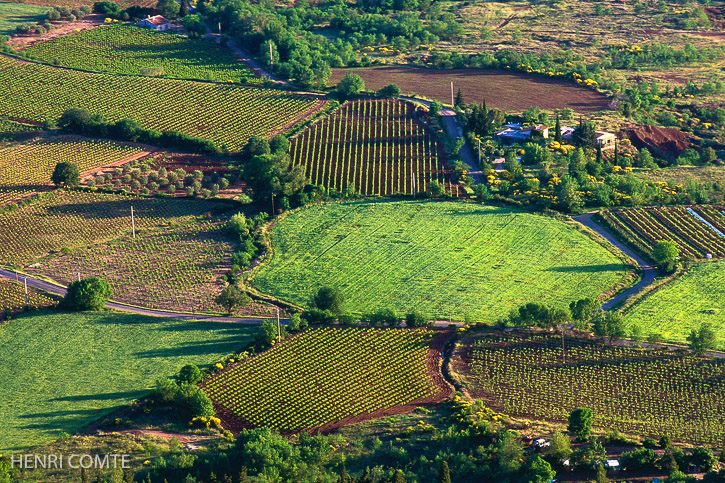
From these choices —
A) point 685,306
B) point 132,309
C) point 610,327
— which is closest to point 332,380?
point 610,327

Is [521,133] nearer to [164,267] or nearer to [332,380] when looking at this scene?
[164,267]

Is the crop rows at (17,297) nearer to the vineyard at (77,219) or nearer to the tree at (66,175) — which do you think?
the vineyard at (77,219)

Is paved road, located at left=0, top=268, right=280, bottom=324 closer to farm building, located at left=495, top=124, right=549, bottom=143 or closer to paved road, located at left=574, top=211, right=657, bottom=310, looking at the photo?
paved road, located at left=574, top=211, right=657, bottom=310

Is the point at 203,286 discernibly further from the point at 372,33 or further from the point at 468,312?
the point at 372,33

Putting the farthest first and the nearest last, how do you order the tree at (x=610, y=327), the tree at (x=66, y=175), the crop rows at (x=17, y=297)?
the tree at (x=66, y=175) → the crop rows at (x=17, y=297) → the tree at (x=610, y=327)

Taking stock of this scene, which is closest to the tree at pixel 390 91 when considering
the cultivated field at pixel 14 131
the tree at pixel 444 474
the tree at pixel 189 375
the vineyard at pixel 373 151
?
the vineyard at pixel 373 151

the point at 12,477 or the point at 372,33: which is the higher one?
the point at 372,33

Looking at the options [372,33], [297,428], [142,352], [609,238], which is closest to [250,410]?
[297,428]
